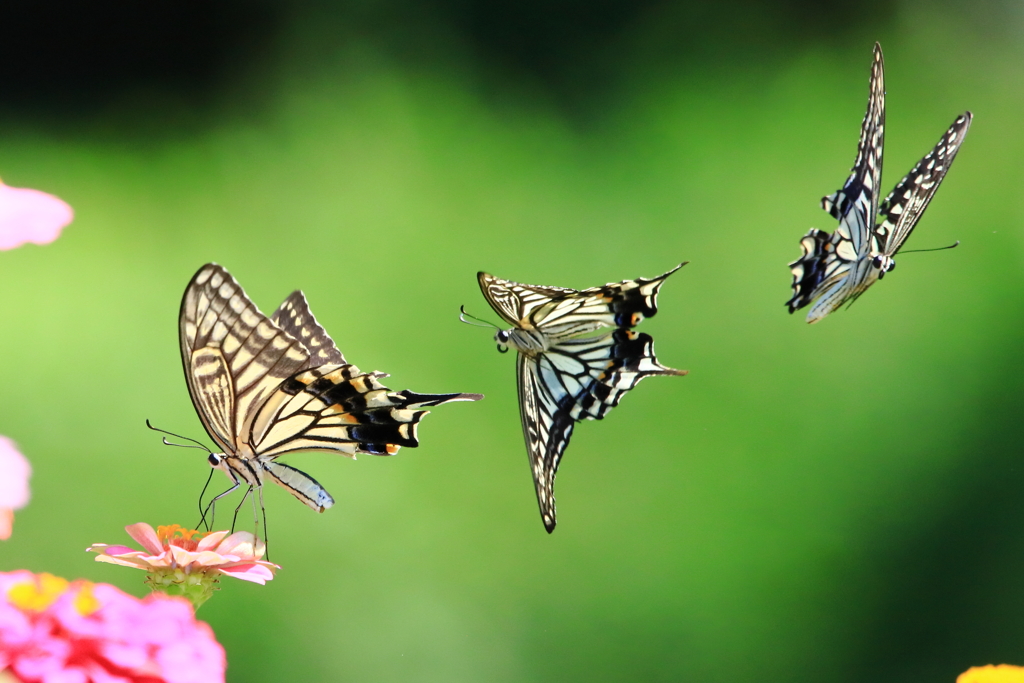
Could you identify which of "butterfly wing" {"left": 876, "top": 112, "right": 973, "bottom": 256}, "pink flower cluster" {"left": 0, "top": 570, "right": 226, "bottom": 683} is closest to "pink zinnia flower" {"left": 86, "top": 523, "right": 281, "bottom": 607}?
"pink flower cluster" {"left": 0, "top": 570, "right": 226, "bottom": 683}

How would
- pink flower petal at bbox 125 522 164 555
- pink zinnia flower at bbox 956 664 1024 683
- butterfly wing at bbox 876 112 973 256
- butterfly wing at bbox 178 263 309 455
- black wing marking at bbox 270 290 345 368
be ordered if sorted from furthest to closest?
1. butterfly wing at bbox 876 112 973 256
2. black wing marking at bbox 270 290 345 368
3. butterfly wing at bbox 178 263 309 455
4. pink flower petal at bbox 125 522 164 555
5. pink zinnia flower at bbox 956 664 1024 683

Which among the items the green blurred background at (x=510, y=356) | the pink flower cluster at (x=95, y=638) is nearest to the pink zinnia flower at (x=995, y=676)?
the pink flower cluster at (x=95, y=638)

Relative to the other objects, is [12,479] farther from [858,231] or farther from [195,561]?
[858,231]

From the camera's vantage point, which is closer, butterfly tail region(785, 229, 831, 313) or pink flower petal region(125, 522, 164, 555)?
pink flower petal region(125, 522, 164, 555)

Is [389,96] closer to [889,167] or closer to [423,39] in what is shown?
[423,39]

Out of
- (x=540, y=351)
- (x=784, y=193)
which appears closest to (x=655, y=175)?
(x=784, y=193)

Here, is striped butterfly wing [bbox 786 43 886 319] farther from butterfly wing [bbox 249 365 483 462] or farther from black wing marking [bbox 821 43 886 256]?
butterfly wing [bbox 249 365 483 462]
